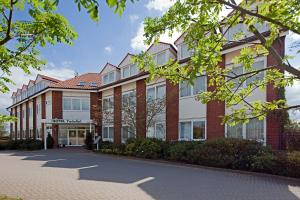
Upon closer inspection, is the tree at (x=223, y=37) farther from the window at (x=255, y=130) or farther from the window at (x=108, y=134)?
the window at (x=108, y=134)

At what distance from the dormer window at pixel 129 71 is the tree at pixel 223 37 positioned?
74.7 ft

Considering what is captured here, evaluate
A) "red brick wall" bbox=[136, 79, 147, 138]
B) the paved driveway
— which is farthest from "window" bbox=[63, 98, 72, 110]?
the paved driveway

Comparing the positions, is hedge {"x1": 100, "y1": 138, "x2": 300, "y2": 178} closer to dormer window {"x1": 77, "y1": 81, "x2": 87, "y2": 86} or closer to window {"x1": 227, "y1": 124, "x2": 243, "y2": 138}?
window {"x1": 227, "y1": 124, "x2": 243, "y2": 138}

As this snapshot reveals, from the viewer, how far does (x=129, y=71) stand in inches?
1164

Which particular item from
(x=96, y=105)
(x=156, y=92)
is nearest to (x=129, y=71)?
(x=156, y=92)

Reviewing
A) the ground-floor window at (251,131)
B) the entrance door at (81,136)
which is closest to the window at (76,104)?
the entrance door at (81,136)

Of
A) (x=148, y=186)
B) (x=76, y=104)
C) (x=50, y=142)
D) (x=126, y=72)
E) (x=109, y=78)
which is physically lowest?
(x=50, y=142)

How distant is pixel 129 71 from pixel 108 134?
23.7 ft

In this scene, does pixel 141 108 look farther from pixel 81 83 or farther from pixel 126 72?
pixel 81 83

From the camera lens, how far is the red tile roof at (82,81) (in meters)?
35.8

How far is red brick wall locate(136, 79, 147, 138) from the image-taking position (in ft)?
80.3

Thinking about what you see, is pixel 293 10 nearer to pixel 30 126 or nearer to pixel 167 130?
pixel 167 130

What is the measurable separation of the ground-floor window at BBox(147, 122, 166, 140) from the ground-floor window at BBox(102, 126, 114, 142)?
23.2ft

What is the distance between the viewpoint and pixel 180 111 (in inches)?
891
